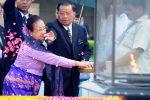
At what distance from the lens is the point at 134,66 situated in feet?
11.1

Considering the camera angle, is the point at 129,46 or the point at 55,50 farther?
the point at 55,50

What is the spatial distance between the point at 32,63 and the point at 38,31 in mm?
326

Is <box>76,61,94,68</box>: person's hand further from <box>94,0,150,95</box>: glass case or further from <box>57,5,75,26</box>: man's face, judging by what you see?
<box>94,0,150,95</box>: glass case

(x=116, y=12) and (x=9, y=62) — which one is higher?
(x=116, y=12)

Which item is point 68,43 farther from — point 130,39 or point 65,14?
point 130,39

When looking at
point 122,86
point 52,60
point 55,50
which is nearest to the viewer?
point 122,86

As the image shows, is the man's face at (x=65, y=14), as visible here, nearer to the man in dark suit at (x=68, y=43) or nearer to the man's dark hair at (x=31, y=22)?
the man in dark suit at (x=68, y=43)

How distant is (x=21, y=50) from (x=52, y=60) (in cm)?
33

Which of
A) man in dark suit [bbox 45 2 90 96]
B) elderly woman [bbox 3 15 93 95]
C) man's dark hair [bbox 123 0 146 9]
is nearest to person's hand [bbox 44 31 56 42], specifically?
elderly woman [bbox 3 15 93 95]

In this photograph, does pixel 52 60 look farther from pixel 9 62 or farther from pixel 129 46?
pixel 129 46

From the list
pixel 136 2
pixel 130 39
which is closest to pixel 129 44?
pixel 130 39

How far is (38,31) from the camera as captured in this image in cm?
493

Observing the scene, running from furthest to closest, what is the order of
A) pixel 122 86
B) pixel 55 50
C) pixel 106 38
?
pixel 55 50 → pixel 106 38 → pixel 122 86

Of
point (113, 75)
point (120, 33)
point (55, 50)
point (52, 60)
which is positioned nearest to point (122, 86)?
point (113, 75)
